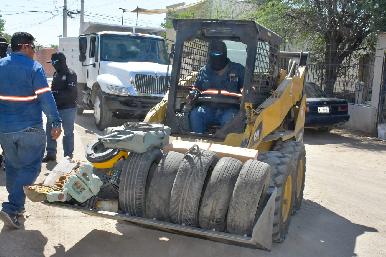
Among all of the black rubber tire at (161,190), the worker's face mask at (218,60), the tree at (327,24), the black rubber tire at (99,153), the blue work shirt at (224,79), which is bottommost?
the black rubber tire at (161,190)

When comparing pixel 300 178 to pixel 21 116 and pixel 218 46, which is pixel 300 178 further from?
pixel 21 116

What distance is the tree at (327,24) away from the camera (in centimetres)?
1452

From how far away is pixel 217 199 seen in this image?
4.19 meters

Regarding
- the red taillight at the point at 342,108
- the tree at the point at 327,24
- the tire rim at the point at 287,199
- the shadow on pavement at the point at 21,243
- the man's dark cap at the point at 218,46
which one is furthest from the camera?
the tree at the point at 327,24

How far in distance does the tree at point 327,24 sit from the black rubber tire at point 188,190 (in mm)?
10998

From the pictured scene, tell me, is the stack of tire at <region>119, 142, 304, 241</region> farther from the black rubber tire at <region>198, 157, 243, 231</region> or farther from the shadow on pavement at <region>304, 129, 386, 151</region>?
the shadow on pavement at <region>304, 129, 386, 151</region>

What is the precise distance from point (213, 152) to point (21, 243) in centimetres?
205

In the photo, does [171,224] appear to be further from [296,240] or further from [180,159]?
[296,240]

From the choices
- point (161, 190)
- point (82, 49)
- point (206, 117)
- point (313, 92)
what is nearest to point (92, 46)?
point (82, 49)

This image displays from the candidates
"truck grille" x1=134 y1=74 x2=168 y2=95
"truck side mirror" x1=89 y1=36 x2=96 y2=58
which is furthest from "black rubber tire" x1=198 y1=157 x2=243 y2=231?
"truck side mirror" x1=89 y1=36 x2=96 y2=58

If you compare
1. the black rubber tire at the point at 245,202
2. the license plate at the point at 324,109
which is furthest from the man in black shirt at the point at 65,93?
the license plate at the point at 324,109

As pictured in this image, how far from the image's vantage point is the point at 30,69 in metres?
5.11

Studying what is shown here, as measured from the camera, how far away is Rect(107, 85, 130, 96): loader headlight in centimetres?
1183

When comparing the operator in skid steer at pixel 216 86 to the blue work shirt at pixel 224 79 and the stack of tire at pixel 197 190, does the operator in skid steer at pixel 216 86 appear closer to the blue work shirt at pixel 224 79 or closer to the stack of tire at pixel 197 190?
the blue work shirt at pixel 224 79
